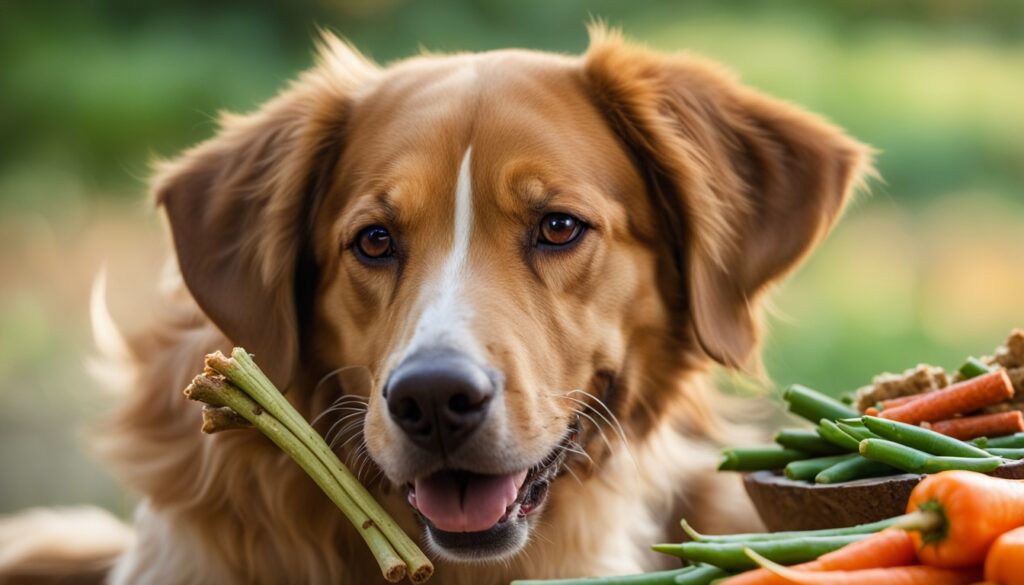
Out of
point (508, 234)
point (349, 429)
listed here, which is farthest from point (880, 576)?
point (349, 429)

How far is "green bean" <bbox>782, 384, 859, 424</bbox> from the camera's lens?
2.79 metres

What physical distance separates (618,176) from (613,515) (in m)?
0.88

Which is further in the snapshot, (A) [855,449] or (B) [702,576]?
(A) [855,449]

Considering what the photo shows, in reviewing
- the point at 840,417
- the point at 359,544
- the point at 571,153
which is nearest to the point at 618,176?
the point at 571,153

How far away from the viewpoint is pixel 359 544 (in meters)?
2.99

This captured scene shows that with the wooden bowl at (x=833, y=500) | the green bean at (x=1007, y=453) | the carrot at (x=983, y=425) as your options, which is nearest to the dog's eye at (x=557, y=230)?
the wooden bowl at (x=833, y=500)

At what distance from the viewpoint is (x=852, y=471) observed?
249 centimetres

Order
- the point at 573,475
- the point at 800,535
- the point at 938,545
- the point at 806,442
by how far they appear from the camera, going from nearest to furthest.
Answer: the point at 938,545
the point at 800,535
the point at 806,442
the point at 573,475

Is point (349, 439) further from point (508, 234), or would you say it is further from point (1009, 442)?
point (1009, 442)

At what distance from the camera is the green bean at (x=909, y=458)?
229cm

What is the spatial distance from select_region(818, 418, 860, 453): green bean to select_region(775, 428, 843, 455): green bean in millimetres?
107

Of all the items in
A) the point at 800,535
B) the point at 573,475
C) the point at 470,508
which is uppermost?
the point at 800,535

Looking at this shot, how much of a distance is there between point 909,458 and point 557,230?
903 mm

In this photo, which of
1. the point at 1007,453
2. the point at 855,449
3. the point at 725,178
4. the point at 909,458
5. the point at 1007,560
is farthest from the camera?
the point at 725,178
